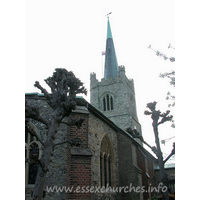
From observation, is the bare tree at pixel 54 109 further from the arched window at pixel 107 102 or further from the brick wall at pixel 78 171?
the arched window at pixel 107 102

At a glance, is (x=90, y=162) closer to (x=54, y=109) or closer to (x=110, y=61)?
(x=54, y=109)

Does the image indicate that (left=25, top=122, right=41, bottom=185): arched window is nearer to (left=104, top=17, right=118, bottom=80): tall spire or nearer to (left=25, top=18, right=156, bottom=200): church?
(left=25, top=18, right=156, bottom=200): church

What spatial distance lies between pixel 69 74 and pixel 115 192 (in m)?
7.80

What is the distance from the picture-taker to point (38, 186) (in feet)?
17.3

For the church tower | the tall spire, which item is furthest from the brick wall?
the tall spire

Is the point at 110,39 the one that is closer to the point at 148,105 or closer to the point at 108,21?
the point at 108,21

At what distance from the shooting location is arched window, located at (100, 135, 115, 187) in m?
10.9

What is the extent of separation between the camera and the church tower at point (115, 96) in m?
28.8

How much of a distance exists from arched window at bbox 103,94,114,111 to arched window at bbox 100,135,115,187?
59.6 feet

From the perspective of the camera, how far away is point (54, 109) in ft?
21.0

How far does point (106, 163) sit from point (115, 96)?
64.7ft

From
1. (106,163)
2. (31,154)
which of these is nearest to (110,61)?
(106,163)

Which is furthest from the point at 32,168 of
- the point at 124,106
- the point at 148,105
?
the point at 124,106

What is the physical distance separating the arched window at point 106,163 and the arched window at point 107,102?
18167 millimetres
